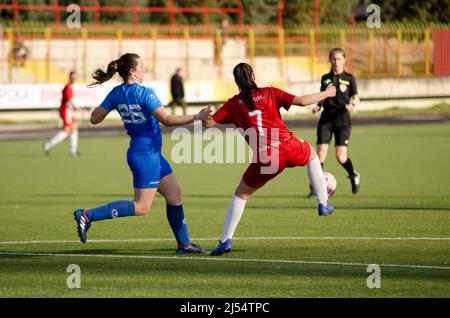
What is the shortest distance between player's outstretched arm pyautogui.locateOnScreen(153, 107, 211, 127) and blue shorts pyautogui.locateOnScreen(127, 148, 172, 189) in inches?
18.3

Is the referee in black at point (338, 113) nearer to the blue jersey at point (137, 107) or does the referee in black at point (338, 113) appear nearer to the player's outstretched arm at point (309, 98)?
the player's outstretched arm at point (309, 98)

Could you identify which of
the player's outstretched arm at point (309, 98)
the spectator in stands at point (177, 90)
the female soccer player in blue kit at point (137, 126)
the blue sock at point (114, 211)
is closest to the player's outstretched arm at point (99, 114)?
the female soccer player in blue kit at point (137, 126)

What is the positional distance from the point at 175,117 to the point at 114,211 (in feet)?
4.12

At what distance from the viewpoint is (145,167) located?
35.2 feet

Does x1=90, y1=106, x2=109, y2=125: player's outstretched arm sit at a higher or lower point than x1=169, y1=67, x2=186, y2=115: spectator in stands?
lower

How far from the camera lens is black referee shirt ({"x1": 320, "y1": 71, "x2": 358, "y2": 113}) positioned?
1633 cm

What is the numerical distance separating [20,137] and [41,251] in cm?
2411

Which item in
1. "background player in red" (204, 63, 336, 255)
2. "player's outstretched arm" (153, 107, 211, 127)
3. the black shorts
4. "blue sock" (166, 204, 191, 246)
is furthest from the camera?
the black shorts

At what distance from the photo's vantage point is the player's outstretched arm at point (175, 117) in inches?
410

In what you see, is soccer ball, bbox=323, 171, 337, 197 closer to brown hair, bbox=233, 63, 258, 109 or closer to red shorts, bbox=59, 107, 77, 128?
brown hair, bbox=233, 63, 258, 109

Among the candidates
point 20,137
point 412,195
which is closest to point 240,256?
point 412,195

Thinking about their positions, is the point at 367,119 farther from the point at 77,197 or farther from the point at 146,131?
the point at 146,131

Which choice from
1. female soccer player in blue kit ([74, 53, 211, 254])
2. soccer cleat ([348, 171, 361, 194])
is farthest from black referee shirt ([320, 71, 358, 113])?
female soccer player in blue kit ([74, 53, 211, 254])

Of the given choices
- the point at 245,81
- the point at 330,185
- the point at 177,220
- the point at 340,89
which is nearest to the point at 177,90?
the point at 340,89
